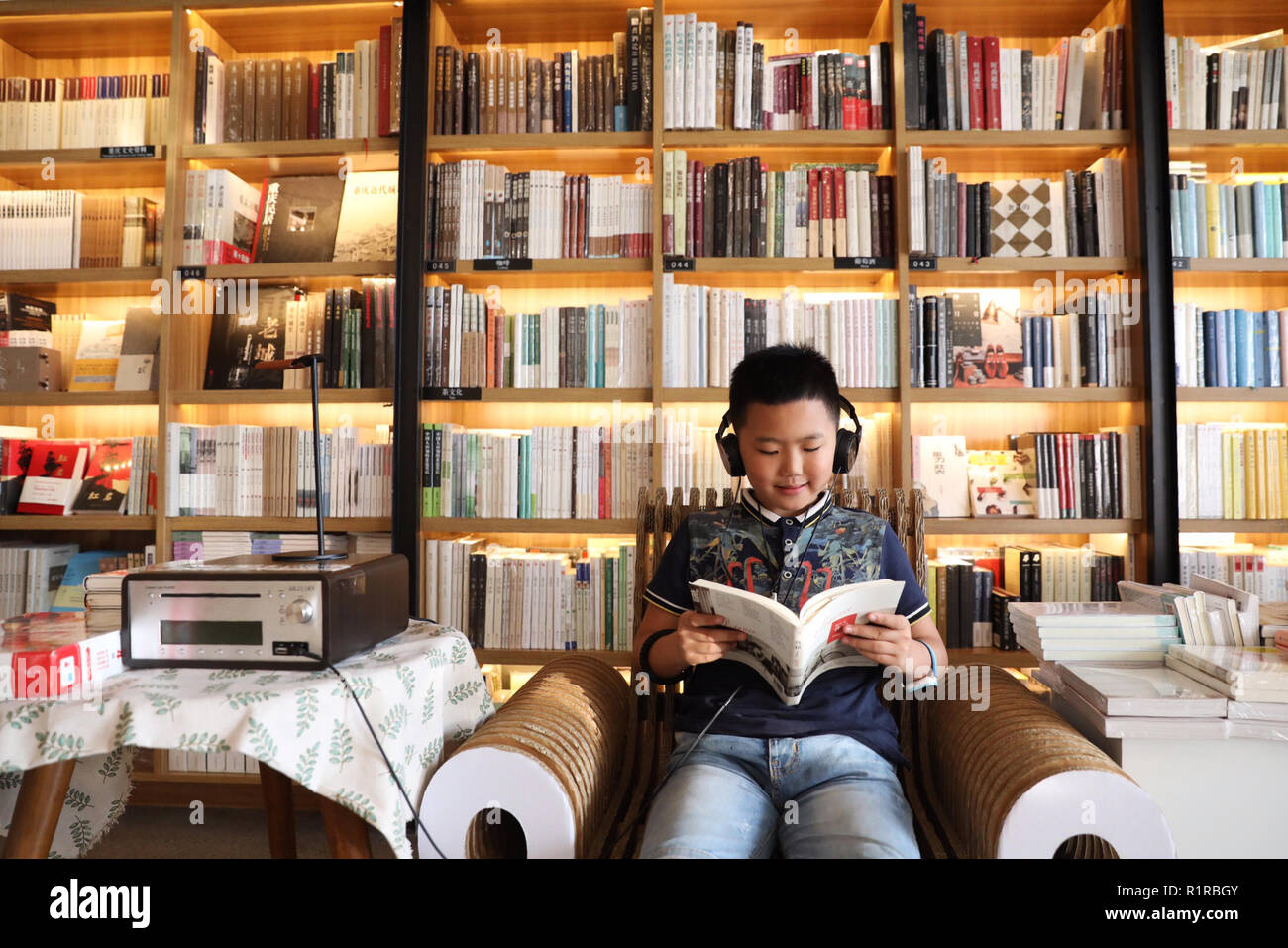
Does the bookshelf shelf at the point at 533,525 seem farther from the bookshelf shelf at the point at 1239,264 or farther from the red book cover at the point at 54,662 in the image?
the bookshelf shelf at the point at 1239,264

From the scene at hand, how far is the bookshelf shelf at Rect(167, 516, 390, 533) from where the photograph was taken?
251 centimetres

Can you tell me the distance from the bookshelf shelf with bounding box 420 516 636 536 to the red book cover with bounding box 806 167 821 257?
968 mm

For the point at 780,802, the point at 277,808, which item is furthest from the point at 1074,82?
the point at 277,808

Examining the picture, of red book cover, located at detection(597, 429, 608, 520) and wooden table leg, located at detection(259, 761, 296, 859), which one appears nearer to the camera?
wooden table leg, located at detection(259, 761, 296, 859)

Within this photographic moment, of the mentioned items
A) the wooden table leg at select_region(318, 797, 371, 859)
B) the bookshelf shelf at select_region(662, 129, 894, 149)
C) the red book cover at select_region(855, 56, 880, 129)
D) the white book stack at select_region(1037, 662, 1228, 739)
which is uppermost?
the red book cover at select_region(855, 56, 880, 129)

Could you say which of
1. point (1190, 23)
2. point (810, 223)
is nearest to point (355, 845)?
point (810, 223)

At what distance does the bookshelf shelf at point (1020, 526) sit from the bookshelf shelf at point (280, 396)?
170 cm

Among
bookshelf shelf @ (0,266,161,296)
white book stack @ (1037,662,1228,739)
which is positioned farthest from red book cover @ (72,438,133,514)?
white book stack @ (1037,662,1228,739)

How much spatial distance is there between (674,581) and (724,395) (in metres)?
0.95

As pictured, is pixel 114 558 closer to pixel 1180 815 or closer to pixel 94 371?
pixel 94 371

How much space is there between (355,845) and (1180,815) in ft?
4.13

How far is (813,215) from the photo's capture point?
7.87 feet

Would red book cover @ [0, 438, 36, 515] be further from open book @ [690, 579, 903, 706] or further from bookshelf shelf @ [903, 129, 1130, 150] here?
bookshelf shelf @ [903, 129, 1130, 150]
